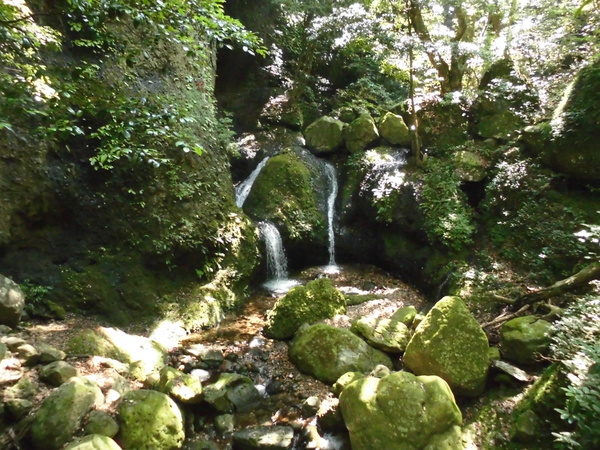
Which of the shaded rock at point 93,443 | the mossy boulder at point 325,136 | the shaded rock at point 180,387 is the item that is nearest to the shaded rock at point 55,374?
the shaded rock at point 93,443

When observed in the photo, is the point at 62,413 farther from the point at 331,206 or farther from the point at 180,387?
the point at 331,206

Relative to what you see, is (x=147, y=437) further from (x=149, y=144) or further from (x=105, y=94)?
(x=149, y=144)

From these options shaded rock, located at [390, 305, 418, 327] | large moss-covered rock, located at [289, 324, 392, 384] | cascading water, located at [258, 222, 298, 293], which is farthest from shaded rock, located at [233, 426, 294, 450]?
cascading water, located at [258, 222, 298, 293]

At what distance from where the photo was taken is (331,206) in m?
12.0

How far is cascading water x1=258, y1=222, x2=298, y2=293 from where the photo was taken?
9.82m

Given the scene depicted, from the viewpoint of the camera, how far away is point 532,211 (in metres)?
7.52

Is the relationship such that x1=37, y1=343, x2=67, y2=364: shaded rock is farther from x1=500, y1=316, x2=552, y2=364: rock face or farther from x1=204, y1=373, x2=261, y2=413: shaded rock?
x1=500, y1=316, x2=552, y2=364: rock face

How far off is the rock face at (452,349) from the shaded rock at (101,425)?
393 centimetres

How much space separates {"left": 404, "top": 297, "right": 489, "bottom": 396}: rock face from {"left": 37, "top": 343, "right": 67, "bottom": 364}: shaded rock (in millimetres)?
4741

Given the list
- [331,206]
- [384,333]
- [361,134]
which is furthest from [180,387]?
[361,134]

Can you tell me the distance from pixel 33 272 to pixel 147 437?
3.68m

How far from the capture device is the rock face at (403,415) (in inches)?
153

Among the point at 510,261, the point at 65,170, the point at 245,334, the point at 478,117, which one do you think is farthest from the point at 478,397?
the point at 478,117

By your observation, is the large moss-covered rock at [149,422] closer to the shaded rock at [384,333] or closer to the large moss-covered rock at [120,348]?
the large moss-covered rock at [120,348]
